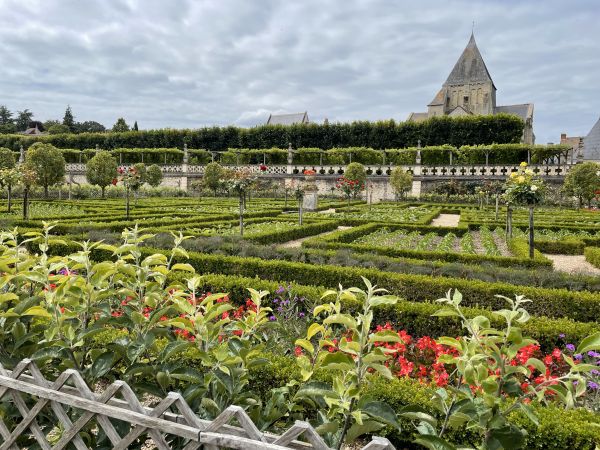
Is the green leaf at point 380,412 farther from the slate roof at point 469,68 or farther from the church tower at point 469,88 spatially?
the slate roof at point 469,68

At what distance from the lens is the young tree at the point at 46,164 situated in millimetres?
26875

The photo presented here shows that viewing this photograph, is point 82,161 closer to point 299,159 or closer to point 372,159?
point 299,159

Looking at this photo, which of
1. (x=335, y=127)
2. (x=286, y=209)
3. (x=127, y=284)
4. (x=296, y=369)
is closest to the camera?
(x=127, y=284)

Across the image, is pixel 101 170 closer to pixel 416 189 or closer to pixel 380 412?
pixel 416 189

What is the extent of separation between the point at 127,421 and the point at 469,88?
234 feet

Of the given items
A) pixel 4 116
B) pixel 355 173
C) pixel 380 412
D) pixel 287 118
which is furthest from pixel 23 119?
pixel 380 412

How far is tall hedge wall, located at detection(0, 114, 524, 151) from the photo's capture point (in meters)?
39.6

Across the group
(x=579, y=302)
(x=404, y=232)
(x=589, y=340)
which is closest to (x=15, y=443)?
(x=589, y=340)

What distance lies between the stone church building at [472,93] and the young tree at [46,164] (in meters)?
48.4

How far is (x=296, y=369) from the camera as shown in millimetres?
3090

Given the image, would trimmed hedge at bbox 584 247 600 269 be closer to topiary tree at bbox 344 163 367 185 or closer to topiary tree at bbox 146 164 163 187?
topiary tree at bbox 344 163 367 185

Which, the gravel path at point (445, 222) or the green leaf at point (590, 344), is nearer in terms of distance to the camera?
the green leaf at point (590, 344)

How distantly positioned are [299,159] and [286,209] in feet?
63.5

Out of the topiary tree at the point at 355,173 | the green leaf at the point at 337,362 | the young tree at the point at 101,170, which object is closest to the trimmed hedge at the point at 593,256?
the green leaf at the point at 337,362
